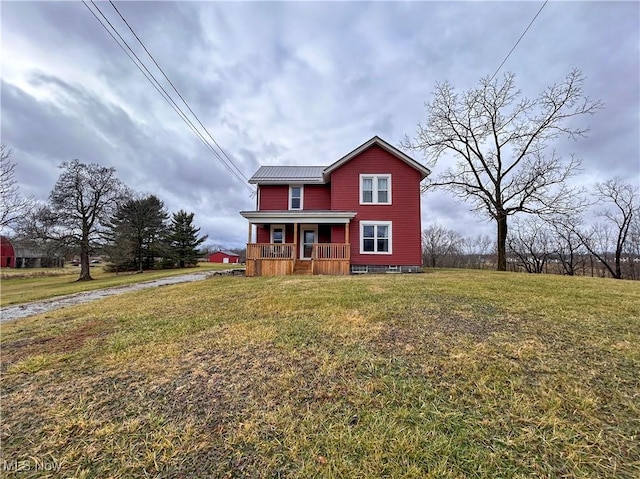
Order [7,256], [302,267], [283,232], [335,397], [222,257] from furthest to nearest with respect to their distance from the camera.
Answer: [222,257], [7,256], [283,232], [302,267], [335,397]

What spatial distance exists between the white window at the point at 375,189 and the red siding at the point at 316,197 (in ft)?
8.24

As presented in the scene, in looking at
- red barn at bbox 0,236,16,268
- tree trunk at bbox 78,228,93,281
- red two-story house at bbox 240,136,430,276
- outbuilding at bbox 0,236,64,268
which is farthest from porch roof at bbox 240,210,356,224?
red barn at bbox 0,236,16,268

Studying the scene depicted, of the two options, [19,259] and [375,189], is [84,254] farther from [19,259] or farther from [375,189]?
[19,259]

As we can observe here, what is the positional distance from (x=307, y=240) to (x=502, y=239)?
13.0m

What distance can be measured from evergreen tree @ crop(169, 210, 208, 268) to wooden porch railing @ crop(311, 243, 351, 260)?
27.8m

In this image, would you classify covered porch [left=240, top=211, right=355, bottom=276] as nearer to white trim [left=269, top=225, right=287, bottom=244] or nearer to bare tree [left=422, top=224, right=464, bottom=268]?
white trim [left=269, top=225, right=287, bottom=244]

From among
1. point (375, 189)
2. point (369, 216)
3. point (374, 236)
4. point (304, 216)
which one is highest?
point (375, 189)

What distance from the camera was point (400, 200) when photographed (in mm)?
16000

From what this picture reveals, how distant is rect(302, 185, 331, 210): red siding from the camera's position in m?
17.9

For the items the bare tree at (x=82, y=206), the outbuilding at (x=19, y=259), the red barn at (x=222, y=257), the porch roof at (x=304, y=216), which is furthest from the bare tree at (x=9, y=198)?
the red barn at (x=222, y=257)

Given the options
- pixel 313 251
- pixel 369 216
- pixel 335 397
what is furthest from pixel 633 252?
pixel 335 397

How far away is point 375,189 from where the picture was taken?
16234mm

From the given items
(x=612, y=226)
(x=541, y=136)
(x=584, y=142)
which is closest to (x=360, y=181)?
(x=541, y=136)

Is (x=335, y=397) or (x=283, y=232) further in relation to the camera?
(x=283, y=232)
